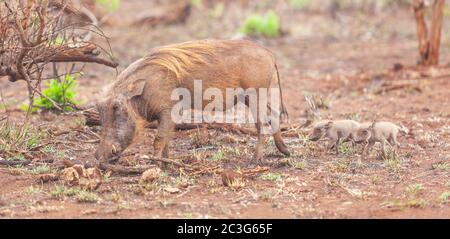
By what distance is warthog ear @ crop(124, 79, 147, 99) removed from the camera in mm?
6406

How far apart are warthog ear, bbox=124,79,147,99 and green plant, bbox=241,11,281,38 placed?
8742mm

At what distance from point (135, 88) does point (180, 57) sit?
0.52 m

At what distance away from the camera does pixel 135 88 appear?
21.1 feet

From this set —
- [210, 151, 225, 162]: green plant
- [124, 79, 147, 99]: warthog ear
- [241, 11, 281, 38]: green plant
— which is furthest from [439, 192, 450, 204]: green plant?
[241, 11, 281, 38]: green plant

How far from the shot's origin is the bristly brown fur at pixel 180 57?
21.6ft

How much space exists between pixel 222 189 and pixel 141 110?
3.34 feet

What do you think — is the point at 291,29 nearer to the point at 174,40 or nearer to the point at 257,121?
the point at 174,40

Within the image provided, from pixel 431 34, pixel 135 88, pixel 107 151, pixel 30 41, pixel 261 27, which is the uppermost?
pixel 261 27

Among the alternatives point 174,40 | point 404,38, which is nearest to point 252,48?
point 174,40

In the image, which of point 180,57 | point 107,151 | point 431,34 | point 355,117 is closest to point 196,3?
point 431,34

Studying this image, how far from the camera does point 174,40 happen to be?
14172 mm

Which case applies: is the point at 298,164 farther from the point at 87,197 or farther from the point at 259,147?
the point at 87,197

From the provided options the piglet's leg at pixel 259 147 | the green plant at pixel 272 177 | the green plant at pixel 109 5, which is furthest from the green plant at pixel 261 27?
the green plant at pixel 272 177

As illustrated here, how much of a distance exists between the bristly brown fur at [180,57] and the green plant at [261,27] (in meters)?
8.27
